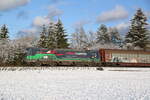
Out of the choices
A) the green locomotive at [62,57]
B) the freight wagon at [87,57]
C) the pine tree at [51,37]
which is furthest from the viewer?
the pine tree at [51,37]

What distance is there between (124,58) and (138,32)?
63.5ft

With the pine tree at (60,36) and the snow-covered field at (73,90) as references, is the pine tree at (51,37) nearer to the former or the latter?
the pine tree at (60,36)

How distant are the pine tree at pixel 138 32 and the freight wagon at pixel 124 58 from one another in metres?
13.7

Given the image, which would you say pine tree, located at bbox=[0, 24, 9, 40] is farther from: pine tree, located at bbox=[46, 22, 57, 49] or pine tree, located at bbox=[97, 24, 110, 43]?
pine tree, located at bbox=[97, 24, 110, 43]

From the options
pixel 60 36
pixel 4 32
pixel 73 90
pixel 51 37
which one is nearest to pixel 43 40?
pixel 51 37

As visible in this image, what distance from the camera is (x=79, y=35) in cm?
9125

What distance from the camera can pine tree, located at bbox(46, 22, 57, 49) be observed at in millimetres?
54237

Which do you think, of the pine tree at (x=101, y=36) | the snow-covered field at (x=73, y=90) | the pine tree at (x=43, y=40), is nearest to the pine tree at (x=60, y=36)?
the pine tree at (x=43, y=40)

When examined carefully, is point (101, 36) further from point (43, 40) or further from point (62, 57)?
point (62, 57)

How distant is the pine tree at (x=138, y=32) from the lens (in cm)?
5128

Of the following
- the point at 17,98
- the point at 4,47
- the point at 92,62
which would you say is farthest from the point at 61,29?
the point at 17,98

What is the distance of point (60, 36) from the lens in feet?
188

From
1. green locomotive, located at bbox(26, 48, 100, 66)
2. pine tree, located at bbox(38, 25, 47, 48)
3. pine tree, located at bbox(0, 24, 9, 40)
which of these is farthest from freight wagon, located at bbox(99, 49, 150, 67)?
pine tree, located at bbox(0, 24, 9, 40)

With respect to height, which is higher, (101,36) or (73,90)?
(101,36)
